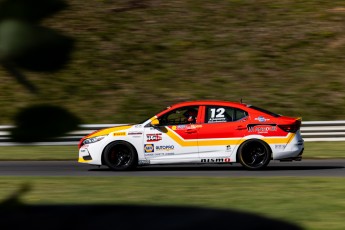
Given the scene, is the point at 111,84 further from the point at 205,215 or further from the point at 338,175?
A: the point at 205,215

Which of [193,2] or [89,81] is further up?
[193,2]

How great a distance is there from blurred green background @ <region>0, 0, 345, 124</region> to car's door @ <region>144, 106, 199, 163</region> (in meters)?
8.61

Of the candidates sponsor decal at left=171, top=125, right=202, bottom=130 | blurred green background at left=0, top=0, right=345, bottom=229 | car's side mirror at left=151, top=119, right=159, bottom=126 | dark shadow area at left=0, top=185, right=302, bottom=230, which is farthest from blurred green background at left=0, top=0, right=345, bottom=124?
dark shadow area at left=0, top=185, right=302, bottom=230

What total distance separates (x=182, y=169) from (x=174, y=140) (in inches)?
29.9

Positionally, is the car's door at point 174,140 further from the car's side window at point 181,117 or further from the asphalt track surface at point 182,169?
the asphalt track surface at point 182,169

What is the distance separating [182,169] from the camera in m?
15.7

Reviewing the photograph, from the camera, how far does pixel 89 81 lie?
1055 inches

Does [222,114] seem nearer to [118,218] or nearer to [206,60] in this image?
[118,218]

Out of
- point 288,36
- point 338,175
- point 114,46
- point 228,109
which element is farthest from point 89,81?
point 338,175

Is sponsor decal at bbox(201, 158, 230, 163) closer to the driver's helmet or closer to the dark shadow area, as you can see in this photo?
the driver's helmet

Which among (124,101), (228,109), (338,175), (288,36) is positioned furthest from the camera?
(288,36)

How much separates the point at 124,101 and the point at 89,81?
204 centimetres

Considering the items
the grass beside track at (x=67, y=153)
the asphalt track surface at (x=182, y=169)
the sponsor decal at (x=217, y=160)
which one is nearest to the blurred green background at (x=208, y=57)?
the grass beside track at (x=67, y=153)

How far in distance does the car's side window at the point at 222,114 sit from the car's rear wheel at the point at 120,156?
165 centimetres
